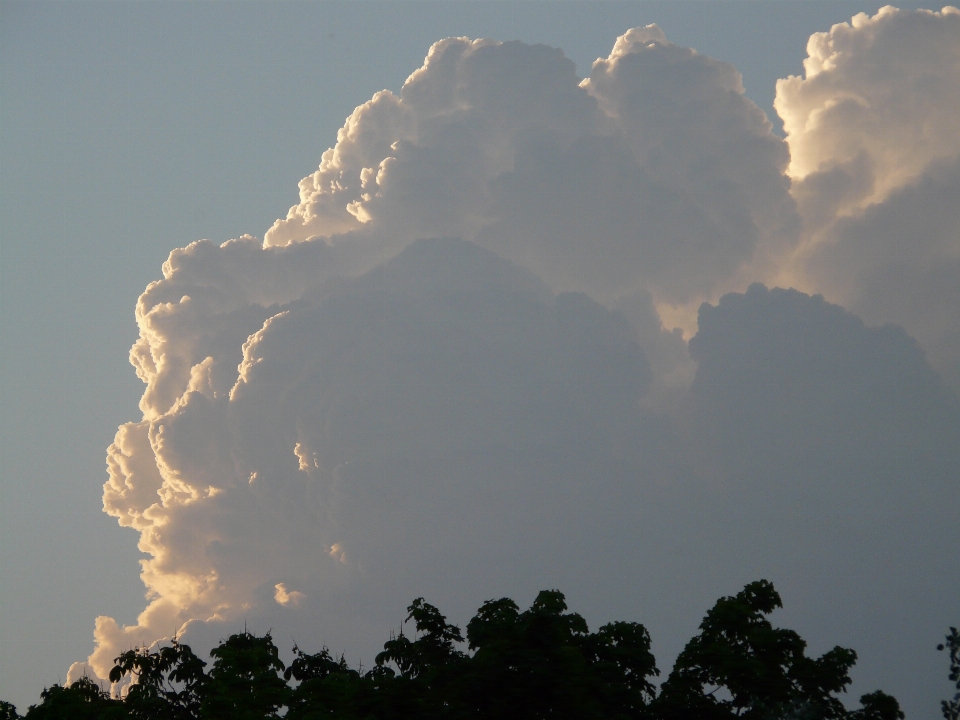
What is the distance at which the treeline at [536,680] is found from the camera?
112ft

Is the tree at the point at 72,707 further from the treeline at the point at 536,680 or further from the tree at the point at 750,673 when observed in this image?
the tree at the point at 750,673

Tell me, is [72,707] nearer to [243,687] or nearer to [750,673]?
[243,687]

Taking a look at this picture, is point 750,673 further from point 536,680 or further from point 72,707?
point 72,707

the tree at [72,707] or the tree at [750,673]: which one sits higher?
the tree at [750,673]

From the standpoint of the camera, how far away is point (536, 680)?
33.8 m

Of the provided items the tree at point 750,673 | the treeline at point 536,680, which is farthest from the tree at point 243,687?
the tree at point 750,673

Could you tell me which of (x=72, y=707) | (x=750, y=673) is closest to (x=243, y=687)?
(x=72, y=707)

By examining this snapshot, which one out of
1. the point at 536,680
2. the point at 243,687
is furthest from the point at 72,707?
the point at 536,680

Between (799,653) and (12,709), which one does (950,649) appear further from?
(12,709)

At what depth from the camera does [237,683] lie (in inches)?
1368

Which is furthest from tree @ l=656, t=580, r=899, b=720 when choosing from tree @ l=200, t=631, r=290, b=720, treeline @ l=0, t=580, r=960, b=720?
tree @ l=200, t=631, r=290, b=720

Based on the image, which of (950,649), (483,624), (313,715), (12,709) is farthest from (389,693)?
(950,649)

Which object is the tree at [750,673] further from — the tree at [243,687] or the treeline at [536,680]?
the tree at [243,687]

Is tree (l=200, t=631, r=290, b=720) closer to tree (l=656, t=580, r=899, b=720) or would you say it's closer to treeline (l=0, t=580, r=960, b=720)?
treeline (l=0, t=580, r=960, b=720)
